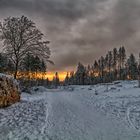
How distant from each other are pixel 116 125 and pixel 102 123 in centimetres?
73

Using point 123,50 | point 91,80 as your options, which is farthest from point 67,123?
point 91,80

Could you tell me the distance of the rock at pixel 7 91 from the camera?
17.0 metres

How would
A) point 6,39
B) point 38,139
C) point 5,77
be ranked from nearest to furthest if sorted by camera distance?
point 38,139 → point 5,77 → point 6,39

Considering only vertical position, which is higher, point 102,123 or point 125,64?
point 125,64

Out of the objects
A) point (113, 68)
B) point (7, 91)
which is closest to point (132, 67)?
point (113, 68)

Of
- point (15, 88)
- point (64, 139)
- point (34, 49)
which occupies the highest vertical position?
point (34, 49)

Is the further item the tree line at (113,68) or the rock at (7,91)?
the tree line at (113,68)

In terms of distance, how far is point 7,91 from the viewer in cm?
1791

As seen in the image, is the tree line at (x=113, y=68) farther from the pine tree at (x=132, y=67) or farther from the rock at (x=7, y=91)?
the rock at (x=7, y=91)

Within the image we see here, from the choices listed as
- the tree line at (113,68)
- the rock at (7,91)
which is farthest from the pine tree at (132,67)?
the rock at (7,91)

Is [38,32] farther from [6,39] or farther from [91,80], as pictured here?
[91,80]

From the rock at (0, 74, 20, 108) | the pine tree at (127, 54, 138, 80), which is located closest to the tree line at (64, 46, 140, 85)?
the pine tree at (127, 54, 138, 80)

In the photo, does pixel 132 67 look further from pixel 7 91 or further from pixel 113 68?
pixel 7 91

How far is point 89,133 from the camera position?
964cm
